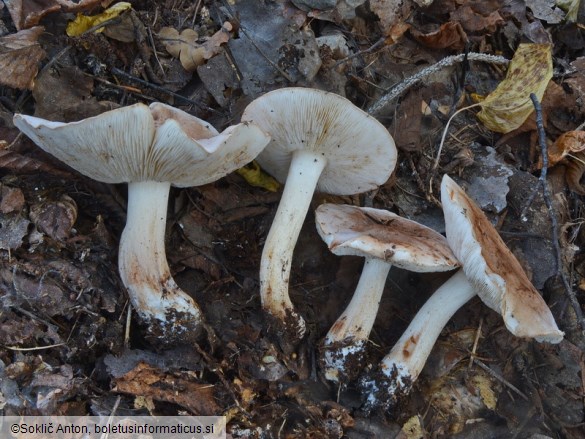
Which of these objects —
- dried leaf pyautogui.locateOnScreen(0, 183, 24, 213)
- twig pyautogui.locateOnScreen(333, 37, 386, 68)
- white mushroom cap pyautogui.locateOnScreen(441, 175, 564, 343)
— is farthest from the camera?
twig pyautogui.locateOnScreen(333, 37, 386, 68)

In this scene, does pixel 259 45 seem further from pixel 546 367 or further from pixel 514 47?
pixel 546 367

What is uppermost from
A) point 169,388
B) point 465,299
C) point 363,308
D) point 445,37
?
point 445,37

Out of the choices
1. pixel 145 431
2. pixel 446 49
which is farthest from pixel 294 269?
pixel 446 49

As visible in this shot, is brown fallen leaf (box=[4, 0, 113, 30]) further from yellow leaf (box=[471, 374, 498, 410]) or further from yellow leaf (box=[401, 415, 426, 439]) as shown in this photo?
yellow leaf (box=[471, 374, 498, 410])

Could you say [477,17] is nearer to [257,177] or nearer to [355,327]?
[257,177]

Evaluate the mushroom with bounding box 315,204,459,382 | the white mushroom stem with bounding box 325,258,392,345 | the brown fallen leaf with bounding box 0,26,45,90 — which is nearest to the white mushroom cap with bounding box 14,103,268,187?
the brown fallen leaf with bounding box 0,26,45,90

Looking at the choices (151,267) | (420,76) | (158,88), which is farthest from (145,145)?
(420,76)
